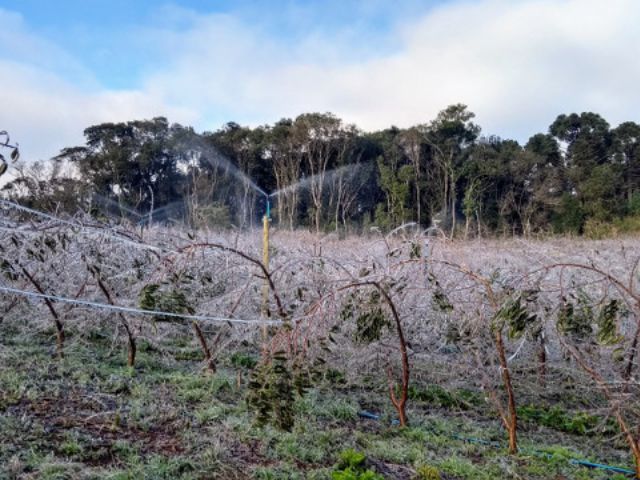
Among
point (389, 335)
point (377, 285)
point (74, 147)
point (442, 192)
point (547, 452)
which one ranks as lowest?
point (547, 452)

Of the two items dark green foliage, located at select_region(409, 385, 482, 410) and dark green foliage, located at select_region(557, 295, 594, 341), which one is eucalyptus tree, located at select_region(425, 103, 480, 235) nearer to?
dark green foliage, located at select_region(409, 385, 482, 410)

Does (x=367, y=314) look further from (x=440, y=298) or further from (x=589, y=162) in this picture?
(x=589, y=162)

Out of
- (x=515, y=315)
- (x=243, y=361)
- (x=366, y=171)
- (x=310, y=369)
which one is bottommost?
(x=243, y=361)

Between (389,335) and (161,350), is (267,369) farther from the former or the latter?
(161,350)

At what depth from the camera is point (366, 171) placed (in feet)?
71.7

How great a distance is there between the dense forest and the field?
14.2 metres

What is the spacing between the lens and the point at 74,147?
20516 millimetres

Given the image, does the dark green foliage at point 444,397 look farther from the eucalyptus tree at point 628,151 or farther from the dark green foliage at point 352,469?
the eucalyptus tree at point 628,151

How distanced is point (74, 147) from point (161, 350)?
712 inches

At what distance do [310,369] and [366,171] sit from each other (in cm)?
→ 1897

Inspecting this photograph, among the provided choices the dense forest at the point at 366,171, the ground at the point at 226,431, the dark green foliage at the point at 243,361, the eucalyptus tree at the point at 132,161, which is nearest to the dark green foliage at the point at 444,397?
the ground at the point at 226,431

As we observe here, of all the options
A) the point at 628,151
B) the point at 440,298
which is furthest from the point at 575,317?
the point at 628,151

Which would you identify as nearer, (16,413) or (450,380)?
(16,413)

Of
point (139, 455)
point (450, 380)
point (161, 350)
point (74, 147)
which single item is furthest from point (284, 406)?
point (74, 147)
